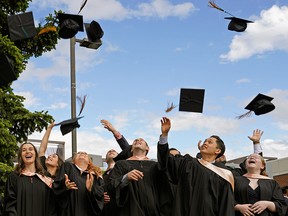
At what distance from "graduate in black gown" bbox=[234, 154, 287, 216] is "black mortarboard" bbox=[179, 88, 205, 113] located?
6.51 feet

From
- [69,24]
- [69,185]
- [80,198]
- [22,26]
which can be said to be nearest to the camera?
[69,185]

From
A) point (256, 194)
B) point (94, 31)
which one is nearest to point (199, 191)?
point (256, 194)

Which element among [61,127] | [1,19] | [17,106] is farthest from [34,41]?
[61,127]

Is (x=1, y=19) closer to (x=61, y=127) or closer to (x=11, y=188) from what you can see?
(x=61, y=127)

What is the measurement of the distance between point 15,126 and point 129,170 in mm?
6530

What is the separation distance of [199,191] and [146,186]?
1068 mm

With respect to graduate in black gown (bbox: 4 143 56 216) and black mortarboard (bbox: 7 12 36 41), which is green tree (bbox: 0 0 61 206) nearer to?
black mortarboard (bbox: 7 12 36 41)

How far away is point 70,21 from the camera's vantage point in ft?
35.6

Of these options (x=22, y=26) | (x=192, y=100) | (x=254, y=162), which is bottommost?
(x=254, y=162)

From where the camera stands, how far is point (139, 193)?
738cm


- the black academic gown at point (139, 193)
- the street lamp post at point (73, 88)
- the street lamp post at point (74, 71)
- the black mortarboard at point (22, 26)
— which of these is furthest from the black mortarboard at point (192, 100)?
the street lamp post at point (73, 88)

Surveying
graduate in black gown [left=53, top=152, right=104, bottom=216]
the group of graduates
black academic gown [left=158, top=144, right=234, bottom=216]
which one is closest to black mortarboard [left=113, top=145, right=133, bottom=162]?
the group of graduates

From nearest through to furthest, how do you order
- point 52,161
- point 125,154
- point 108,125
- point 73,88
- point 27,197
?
point 27,197 < point 52,161 < point 125,154 < point 108,125 < point 73,88

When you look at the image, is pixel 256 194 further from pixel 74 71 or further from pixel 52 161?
pixel 74 71
